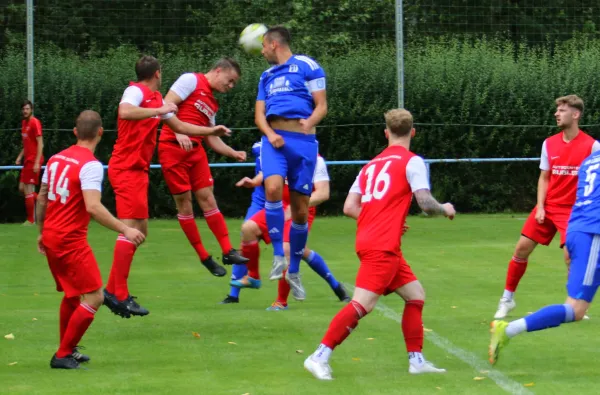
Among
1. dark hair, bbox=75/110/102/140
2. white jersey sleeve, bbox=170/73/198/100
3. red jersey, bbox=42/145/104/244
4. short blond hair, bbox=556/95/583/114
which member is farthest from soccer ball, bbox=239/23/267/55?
red jersey, bbox=42/145/104/244

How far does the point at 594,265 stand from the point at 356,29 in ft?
56.6

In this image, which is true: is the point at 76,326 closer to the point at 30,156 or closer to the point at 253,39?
the point at 253,39

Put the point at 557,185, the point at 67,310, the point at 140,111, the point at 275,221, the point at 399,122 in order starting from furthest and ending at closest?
1. the point at 275,221
2. the point at 557,185
3. the point at 140,111
4. the point at 67,310
5. the point at 399,122

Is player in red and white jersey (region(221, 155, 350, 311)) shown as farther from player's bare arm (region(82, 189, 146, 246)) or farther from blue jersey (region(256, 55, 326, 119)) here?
player's bare arm (region(82, 189, 146, 246))

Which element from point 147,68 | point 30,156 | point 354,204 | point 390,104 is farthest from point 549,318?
point 390,104

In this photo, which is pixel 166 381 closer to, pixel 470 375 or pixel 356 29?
pixel 470 375

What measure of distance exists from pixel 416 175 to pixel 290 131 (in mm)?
3059

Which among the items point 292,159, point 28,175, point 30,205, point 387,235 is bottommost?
point 30,205

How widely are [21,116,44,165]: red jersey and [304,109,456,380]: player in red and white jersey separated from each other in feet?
43.9

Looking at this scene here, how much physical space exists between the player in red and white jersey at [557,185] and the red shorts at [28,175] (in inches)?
470

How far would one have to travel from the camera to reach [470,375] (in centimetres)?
704

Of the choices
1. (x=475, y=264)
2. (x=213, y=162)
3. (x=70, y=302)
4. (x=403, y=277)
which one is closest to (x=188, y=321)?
(x=70, y=302)

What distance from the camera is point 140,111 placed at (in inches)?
361

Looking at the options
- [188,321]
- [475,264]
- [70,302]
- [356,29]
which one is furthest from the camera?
[356,29]
